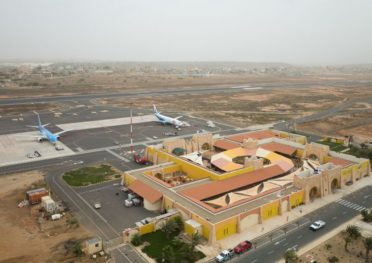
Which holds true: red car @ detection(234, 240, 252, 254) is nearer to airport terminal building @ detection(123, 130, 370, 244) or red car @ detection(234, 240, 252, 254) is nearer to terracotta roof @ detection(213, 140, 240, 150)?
airport terminal building @ detection(123, 130, 370, 244)

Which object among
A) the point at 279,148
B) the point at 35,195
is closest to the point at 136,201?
the point at 35,195

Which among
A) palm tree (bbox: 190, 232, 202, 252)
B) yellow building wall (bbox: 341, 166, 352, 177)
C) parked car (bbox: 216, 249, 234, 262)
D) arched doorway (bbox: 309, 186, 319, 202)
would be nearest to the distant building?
palm tree (bbox: 190, 232, 202, 252)

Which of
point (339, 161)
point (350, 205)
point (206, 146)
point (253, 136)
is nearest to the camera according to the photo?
point (350, 205)

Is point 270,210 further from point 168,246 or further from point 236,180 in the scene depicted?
point 168,246

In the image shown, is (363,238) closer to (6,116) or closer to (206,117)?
(206,117)

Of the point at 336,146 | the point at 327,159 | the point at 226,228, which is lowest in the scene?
the point at 226,228
